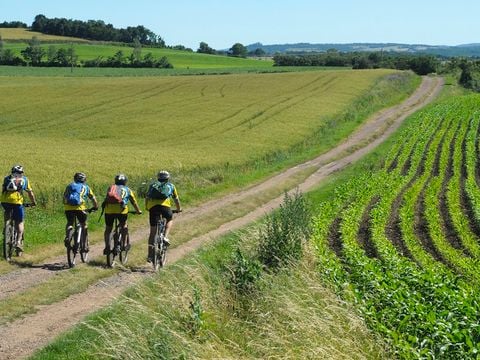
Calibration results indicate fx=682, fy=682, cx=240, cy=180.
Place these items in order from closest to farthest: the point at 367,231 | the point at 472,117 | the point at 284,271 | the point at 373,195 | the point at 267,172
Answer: the point at 284,271, the point at 367,231, the point at 373,195, the point at 267,172, the point at 472,117

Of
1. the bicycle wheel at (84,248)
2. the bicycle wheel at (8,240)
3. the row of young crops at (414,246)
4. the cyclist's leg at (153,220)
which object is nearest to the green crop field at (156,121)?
the row of young crops at (414,246)

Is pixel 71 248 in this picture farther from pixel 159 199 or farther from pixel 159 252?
pixel 159 199

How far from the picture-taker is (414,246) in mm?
18297

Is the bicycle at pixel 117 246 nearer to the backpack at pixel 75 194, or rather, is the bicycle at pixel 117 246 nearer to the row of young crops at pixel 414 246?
the backpack at pixel 75 194

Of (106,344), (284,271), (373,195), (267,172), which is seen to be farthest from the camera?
(267,172)

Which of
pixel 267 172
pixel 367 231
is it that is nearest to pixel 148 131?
pixel 267 172

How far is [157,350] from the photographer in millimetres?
8531

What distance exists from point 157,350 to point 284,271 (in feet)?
15.9

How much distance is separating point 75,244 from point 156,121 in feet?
123

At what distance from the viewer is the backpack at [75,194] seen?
15.2 meters

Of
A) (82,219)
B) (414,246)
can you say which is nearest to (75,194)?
(82,219)

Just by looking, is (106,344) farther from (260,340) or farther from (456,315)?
(456,315)

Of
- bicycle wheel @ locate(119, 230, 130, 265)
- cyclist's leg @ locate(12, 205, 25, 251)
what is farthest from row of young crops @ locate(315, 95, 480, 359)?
cyclist's leg @ locate(12, 205, 25, 251)

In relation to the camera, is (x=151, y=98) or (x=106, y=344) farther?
(x=151, y=98)
